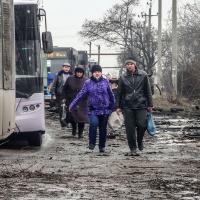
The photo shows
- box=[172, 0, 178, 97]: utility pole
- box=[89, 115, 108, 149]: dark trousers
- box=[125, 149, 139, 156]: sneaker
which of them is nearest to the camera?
box=[125, 149, 139, 156]: sneaker

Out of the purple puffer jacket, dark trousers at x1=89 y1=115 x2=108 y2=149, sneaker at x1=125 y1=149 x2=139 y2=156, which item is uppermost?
the purple puffer jacket

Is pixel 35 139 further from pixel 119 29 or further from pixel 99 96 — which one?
pixel 119 29

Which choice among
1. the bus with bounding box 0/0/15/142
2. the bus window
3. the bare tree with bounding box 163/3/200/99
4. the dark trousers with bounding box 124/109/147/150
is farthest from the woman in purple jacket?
the bare tree with bounding box 163/3/200/99

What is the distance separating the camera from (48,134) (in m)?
19.0

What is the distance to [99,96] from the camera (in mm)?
13867

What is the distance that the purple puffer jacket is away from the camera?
45.4ft

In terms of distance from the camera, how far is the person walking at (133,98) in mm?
13289

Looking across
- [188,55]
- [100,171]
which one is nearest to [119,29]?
[188,55]

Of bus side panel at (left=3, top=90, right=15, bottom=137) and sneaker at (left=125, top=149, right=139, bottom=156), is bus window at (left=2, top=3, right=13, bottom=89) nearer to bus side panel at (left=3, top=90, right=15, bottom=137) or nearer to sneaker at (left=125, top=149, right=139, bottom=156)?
Answer: bus side panel at (left=3, top=90, right=15, bottom=137)

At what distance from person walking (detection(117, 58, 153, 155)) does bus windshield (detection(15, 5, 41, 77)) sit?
216 cm

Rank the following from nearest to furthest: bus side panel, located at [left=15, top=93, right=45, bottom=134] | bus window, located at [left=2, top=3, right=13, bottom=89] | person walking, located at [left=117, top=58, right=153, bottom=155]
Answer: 1. bus window, located at [left=2, top=3, right=13, bottom=89]
2. person walking, located at [left=117, top=58, right=153, bottom=155]
3. bus side panel, located at [left=15, top=93, right=45, bottom=134]

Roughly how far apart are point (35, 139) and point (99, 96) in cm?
203

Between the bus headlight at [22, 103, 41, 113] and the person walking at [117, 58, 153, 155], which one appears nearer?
the person walking at [117, 58, 153, 155]

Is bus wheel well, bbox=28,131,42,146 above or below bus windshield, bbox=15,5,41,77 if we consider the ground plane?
below
